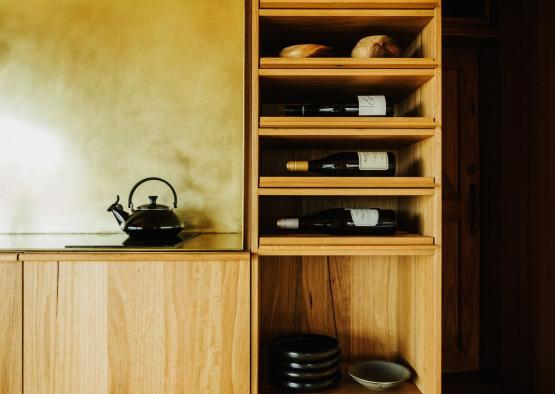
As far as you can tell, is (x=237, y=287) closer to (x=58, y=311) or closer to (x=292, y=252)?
(x=292, y=252)

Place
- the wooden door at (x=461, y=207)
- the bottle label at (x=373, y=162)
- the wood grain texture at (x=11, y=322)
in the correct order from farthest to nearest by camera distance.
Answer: the wooden door at (x=461, y=207)
the bottle label at (x=373, y=162)
the wood grain texture at (x=11, y=322)

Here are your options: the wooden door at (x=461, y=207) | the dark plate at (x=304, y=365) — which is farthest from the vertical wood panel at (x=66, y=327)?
the wooden door at (x=461, y=207)

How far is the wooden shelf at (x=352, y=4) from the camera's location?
4.57ft

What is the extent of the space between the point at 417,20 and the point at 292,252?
2.94 ft

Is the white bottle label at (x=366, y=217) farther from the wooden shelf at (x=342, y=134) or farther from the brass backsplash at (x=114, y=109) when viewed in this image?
the brass backsplash at (x=114, y=109)

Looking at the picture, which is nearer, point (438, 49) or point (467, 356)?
point (438, 49)

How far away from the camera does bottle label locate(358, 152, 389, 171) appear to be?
1486 mm

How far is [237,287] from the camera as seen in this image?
1.32 metres

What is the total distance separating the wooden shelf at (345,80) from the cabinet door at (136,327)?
0.63 m

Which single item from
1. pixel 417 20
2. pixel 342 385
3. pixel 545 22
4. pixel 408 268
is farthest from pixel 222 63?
pixel 545 22

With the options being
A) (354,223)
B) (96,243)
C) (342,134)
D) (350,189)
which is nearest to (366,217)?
(354,223)

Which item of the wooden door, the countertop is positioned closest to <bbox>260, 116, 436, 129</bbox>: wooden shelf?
the countertop

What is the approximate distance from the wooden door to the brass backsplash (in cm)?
161

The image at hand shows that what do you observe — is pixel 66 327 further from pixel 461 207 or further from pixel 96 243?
pixel 461 207
